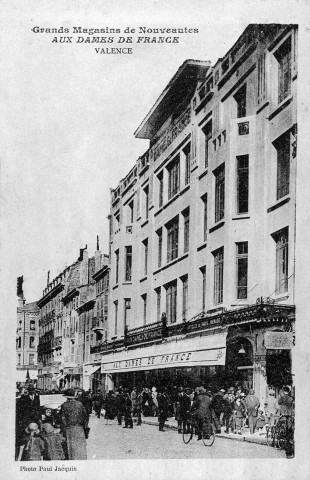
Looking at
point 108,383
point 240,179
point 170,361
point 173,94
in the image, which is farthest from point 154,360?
point 173,94

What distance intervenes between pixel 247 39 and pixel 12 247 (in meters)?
2.76

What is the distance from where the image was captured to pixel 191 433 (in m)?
7.45

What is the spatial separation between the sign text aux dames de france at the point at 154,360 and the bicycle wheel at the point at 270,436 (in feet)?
3.99

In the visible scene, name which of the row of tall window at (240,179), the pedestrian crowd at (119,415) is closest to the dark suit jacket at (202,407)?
the pedestrian crowd at (119,415)

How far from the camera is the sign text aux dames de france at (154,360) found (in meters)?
8.21

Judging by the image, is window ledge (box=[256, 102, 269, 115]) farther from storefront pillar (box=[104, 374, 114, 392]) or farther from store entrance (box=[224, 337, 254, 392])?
storefront pillar (box=[104, 374, 114, 392])

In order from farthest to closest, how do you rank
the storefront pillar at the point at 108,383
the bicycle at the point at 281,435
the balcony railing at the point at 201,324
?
the storefront pillar at the point at 108,383 < the balcony railing at the point at 201,324 < the bicycle at the point at 281,435

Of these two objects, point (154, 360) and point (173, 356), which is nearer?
point (173, 356)

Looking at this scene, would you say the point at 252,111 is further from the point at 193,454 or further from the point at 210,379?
the point at 193,454

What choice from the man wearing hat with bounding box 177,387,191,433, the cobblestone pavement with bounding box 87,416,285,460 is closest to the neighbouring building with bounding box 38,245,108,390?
the cobblestone pavement with bounding box 87,416,285,460

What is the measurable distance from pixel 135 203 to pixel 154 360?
5.24 ft

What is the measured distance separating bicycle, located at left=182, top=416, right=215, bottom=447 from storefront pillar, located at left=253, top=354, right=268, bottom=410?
50 cm

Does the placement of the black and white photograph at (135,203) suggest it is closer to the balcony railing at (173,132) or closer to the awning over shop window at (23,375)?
the awning over shop window at (23,375)

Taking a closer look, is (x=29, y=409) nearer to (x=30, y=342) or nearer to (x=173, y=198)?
(x=30, y=342)
